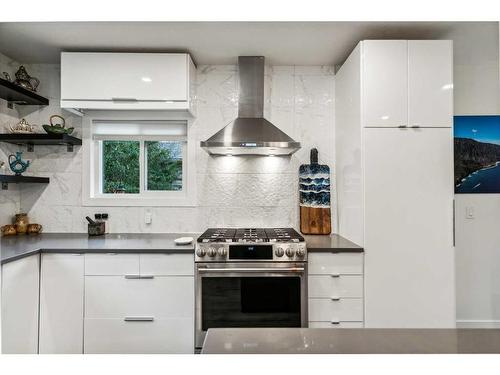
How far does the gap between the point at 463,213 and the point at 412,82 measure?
1.38 meters

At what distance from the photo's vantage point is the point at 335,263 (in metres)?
2.08

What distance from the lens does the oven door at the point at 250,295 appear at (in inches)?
79.8

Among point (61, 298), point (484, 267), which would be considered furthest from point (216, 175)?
point (484, 267)

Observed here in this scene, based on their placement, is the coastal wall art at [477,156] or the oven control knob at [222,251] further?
the coastal wall art at [477,156]

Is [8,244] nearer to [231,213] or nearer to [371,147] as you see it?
[231,213]

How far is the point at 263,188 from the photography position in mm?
2729

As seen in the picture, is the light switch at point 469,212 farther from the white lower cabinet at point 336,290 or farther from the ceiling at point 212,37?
the ceiling at point 212,37

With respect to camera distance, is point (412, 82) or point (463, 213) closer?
point (412, 82)

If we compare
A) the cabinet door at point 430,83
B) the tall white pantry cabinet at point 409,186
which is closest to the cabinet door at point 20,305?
the tall white pantry cabinet at point 409,186

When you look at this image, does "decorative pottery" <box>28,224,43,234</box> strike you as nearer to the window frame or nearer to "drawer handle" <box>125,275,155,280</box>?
the window frame

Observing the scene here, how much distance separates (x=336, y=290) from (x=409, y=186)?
2.82 ft

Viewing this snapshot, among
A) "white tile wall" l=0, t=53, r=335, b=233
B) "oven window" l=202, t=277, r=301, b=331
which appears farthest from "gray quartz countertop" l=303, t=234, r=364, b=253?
"white tile wall" l=0, t=53, r=335, b=233

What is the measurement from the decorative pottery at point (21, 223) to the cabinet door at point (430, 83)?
3.15 m

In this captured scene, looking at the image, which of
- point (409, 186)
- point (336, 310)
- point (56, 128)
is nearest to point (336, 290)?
point (336, 310)
